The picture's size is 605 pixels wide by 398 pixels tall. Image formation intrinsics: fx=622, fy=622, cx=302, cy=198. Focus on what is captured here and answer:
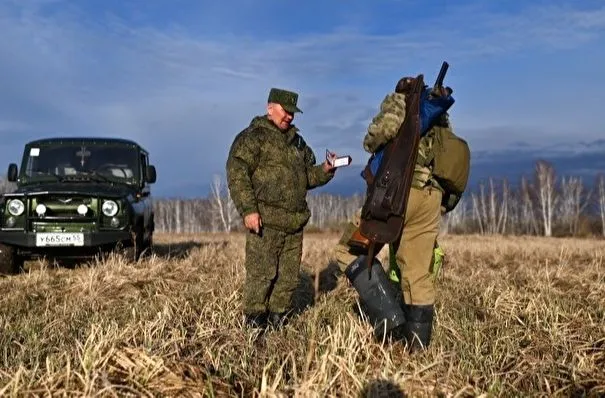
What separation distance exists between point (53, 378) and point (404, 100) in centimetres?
274

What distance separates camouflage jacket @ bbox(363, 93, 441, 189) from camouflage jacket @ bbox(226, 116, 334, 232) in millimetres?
927

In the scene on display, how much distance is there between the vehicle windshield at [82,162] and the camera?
30.0 feet

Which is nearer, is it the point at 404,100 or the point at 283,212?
the point at 404,100

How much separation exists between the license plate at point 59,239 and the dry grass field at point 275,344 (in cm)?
91

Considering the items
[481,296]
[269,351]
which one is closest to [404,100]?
[269,351]

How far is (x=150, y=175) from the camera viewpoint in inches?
377

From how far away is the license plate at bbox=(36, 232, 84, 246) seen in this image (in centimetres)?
785

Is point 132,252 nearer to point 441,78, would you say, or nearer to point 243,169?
point 243,169

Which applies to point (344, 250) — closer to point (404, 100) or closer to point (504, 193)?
point (404, 100)

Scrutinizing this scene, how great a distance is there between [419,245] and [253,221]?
4.06 ft

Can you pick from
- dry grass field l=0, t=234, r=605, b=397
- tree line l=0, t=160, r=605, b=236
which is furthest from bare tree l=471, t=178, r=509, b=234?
dry grass field l=0, t=234, r=605, b=397

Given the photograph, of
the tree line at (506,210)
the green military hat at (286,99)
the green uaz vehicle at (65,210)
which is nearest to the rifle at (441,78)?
the green military hat at (286,99)

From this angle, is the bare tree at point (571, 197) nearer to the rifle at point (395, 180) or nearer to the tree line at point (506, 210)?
Answer: the tree line at point (506, 210)

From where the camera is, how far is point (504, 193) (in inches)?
3056
